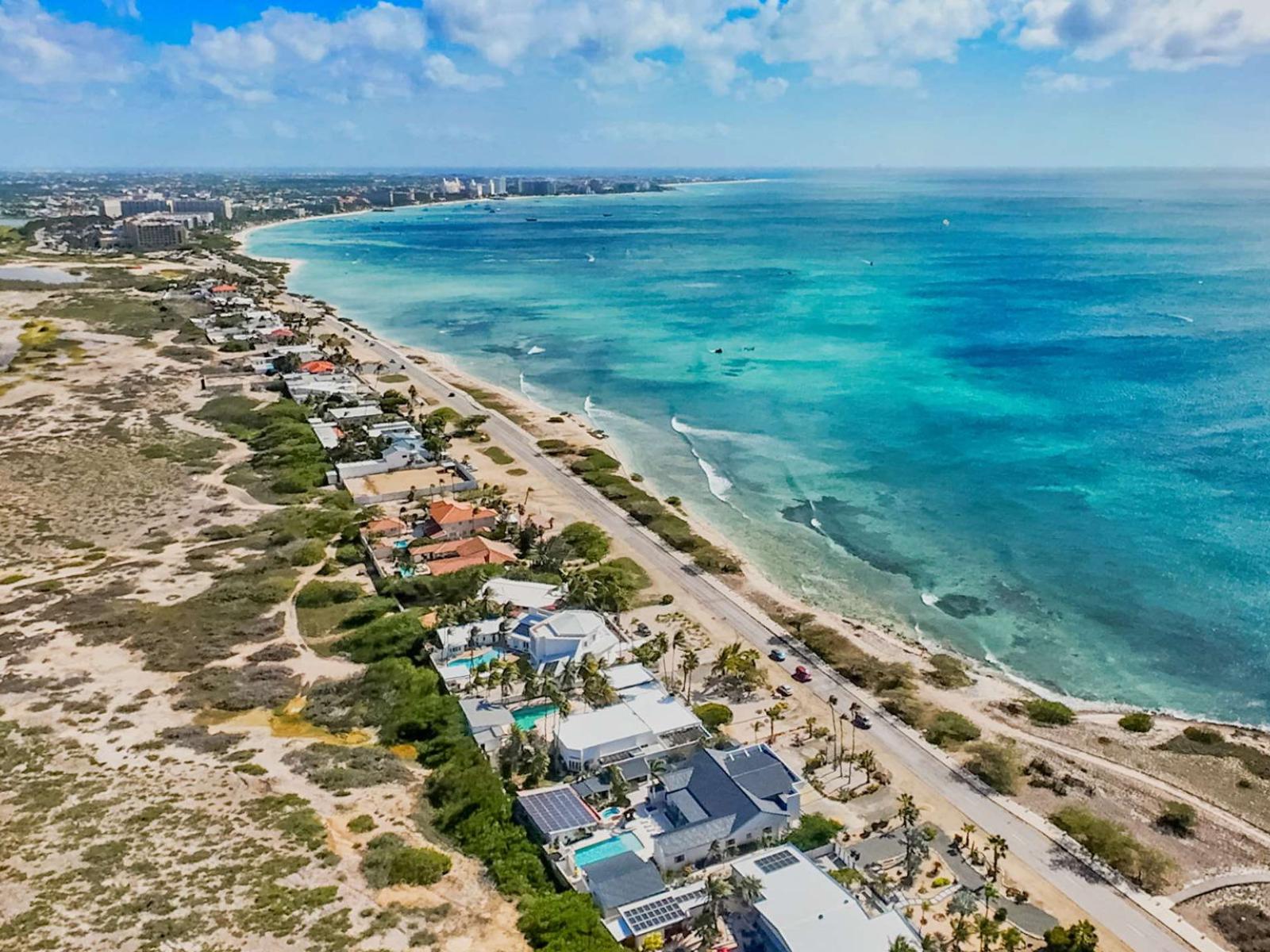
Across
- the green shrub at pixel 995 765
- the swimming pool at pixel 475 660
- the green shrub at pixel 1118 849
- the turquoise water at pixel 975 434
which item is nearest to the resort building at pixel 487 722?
the swimming pool at pixel 475 660

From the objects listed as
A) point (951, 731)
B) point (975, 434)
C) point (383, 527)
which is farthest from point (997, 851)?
point (975, 434)

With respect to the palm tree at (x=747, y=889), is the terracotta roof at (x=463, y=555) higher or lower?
higher

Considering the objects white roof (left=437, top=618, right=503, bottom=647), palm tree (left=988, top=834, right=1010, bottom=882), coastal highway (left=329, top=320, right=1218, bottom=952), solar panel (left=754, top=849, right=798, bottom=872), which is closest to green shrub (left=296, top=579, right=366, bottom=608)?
white roof (left=437, top=618, right=503, bottom=647)

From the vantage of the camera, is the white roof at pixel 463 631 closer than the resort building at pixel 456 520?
Yes

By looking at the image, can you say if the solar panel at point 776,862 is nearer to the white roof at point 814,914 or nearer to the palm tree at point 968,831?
the white roof at point 814,914

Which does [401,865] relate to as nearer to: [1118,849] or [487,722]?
[487,722]

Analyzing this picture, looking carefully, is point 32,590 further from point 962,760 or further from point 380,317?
point 380,317

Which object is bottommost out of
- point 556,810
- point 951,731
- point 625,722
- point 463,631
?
point 951,731
